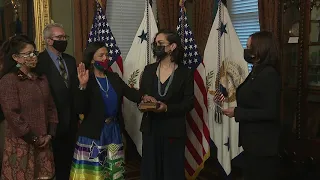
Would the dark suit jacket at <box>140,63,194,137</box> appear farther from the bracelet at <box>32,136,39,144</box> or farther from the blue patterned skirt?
the bracelet at <box>32,136,39,144</box>

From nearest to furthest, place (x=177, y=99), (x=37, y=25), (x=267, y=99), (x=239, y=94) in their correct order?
(x=267, y=99) → (x=239, y=94) → (x=177, y=99) → (x=37, y=25)

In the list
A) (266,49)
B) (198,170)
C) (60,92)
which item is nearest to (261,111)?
(266,49)

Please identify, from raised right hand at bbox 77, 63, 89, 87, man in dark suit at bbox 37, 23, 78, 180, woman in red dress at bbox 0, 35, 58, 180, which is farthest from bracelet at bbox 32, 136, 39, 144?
raised right hand at bbox 77, 63, 89, 87

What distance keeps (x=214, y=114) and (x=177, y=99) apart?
78cm

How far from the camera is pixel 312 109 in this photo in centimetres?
341

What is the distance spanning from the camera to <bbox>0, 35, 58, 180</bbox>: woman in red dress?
7.63 ft

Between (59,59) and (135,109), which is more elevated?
(59,59)

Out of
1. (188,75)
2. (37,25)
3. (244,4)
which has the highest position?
(244,4)

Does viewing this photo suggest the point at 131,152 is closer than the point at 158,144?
No

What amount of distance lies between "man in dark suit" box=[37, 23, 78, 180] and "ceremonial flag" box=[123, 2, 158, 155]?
0.78m

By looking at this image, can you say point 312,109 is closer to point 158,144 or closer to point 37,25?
point 158,144

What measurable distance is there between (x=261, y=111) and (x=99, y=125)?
1150mm

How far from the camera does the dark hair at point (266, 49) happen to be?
228 centimetres

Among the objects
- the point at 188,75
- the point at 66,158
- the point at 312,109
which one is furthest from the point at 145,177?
the point at 312,109
